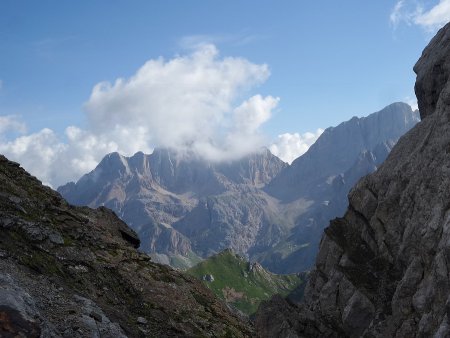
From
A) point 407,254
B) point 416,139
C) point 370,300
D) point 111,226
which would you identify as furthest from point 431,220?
point 111,226

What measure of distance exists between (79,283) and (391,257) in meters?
67.7

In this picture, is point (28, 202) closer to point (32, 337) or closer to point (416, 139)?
point (32, 337)

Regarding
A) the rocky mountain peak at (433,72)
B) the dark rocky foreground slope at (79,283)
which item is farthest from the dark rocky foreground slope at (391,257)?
the dark rocky foreground slope at (79,283)

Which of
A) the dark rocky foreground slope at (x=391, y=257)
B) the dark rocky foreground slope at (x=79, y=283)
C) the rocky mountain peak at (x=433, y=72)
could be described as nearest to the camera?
the dark rocky foreground slope at (x=79, y=283)

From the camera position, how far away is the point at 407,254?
77812 mm

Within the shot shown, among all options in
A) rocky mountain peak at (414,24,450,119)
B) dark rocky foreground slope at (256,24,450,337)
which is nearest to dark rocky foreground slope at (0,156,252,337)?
dark rocky foreground slope at (256,24,450,337)

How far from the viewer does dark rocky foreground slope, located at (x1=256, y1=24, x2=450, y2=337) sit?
6512 centimetres

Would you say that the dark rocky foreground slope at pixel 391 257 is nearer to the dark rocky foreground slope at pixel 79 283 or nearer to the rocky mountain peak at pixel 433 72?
the rocky mountain peak at pixel 433 72

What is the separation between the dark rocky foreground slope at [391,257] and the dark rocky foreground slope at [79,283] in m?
32.7

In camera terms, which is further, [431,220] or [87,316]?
[431,220]

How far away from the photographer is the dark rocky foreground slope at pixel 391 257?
65125 millimetres

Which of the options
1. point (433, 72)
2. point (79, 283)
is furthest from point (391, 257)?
point (79, 283)

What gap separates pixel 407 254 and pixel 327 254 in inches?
971

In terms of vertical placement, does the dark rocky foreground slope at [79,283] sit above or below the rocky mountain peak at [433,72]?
below
